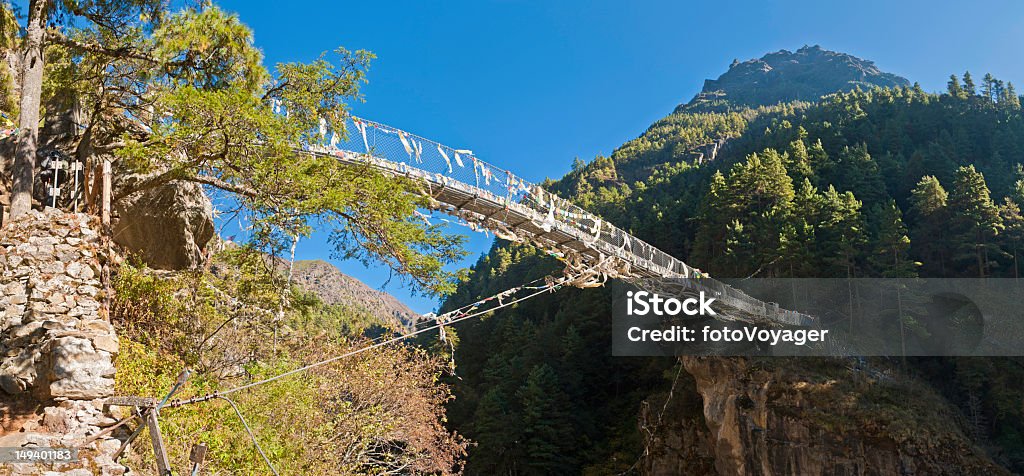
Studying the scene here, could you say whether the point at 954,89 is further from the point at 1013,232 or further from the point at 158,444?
the point at 158,444

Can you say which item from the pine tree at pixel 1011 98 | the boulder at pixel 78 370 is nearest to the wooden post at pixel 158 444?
the boulder at pixel 78 370

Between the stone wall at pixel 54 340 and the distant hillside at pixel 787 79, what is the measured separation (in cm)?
9903

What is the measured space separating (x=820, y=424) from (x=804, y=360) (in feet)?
8.16

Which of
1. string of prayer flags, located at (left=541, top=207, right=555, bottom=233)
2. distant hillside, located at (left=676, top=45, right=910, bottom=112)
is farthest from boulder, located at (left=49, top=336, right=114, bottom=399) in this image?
distant hillside, located at (left=676, top=45, right=910, bottom=112)

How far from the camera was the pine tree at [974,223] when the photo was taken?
2444 cm

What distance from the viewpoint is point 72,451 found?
15.8 feet

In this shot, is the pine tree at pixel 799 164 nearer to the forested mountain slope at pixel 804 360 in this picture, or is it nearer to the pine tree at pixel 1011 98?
the forested mountain slope at pixel 804 360

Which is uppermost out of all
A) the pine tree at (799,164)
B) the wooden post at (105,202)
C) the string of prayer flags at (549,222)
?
the pine tree at (799,164)

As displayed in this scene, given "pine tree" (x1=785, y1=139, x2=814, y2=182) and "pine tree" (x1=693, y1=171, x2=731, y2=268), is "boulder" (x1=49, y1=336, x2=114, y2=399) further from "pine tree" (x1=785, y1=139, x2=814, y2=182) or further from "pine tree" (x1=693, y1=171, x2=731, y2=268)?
"pine tree" (x1=785, y1=139, x2=814, y2=182)

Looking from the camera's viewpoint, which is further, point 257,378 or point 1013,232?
point 1013,232

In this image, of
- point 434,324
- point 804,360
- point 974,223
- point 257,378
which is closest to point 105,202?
point 257,378

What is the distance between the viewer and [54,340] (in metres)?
5.08

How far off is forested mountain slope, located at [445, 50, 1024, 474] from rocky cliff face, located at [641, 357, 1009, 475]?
45mm

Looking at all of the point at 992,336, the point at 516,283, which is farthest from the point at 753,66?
the point at 992,336
